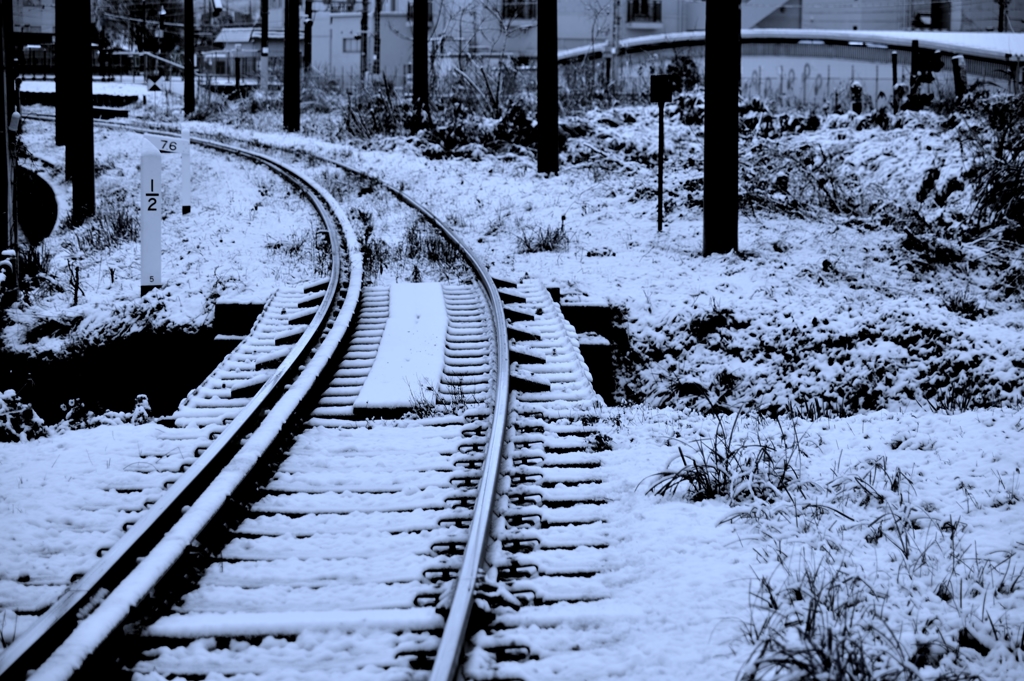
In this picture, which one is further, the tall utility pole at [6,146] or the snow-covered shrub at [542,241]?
the snow-covered shrub at [542,241]

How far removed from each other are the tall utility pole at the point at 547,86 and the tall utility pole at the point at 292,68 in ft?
43.4

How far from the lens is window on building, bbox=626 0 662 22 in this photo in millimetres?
58062

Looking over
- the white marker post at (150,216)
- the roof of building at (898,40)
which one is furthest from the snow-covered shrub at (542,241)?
the roof of building at (898,40)

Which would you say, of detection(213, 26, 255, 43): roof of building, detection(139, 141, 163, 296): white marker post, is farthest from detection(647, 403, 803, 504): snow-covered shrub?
detection(213, 26, 255, 43): roof of building

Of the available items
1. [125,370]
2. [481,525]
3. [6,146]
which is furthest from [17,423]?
[6,146]

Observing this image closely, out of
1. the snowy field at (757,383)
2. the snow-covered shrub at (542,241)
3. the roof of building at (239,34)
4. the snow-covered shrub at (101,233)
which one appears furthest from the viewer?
the roof of building at (239,34)

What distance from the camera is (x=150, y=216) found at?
955 centimetres

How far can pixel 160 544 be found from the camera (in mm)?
3982

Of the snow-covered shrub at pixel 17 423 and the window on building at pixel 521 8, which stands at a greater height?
the window on building at pixel 521 8

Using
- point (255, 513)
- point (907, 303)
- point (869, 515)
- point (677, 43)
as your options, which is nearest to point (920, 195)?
point (907, 303)

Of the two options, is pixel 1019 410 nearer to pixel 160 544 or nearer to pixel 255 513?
pixel 255 513

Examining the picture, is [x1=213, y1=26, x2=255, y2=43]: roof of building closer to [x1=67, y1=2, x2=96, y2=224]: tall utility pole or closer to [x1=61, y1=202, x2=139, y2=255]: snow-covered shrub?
[x1=67, y1=2, x2=96, y2=224]: tall utility pole

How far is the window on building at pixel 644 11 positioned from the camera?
190 feet

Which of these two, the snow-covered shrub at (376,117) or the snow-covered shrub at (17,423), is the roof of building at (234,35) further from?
the snow-covered shrub at (17,423)
